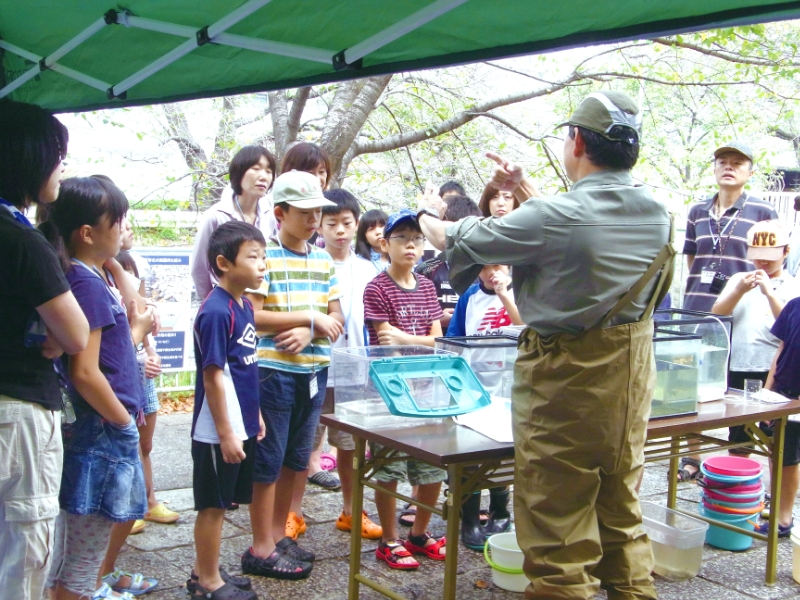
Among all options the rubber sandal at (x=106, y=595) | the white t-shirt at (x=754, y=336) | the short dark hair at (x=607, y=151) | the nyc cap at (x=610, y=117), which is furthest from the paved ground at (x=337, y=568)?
the nyc cap at (x=610, y=117)

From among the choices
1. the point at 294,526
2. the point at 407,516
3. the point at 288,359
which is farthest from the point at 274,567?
the point at 407,516

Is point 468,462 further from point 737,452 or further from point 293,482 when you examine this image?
point 737,452

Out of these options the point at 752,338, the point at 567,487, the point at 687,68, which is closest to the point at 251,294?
the point at 567,487

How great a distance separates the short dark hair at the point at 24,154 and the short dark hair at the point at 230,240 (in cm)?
96

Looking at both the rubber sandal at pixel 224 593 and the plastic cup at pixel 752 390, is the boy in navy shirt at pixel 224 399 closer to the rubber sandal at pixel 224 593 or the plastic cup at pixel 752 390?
the rubber sandal at pixel 224 593

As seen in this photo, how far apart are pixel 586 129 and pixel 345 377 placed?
1462mm

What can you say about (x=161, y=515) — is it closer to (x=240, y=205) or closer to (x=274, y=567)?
(x=274, y=567)

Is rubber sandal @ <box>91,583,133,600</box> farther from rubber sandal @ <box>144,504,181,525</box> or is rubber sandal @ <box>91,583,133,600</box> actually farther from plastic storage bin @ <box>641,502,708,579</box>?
plastic storage bin @ <box>641,502,708,579</box>

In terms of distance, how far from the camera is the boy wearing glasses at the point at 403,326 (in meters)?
3.92

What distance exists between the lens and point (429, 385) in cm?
335

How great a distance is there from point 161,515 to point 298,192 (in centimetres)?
208

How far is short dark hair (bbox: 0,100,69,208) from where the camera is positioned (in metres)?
2.41

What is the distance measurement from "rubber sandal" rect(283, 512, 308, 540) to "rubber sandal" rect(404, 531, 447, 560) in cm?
60

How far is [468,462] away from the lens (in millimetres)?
2902
